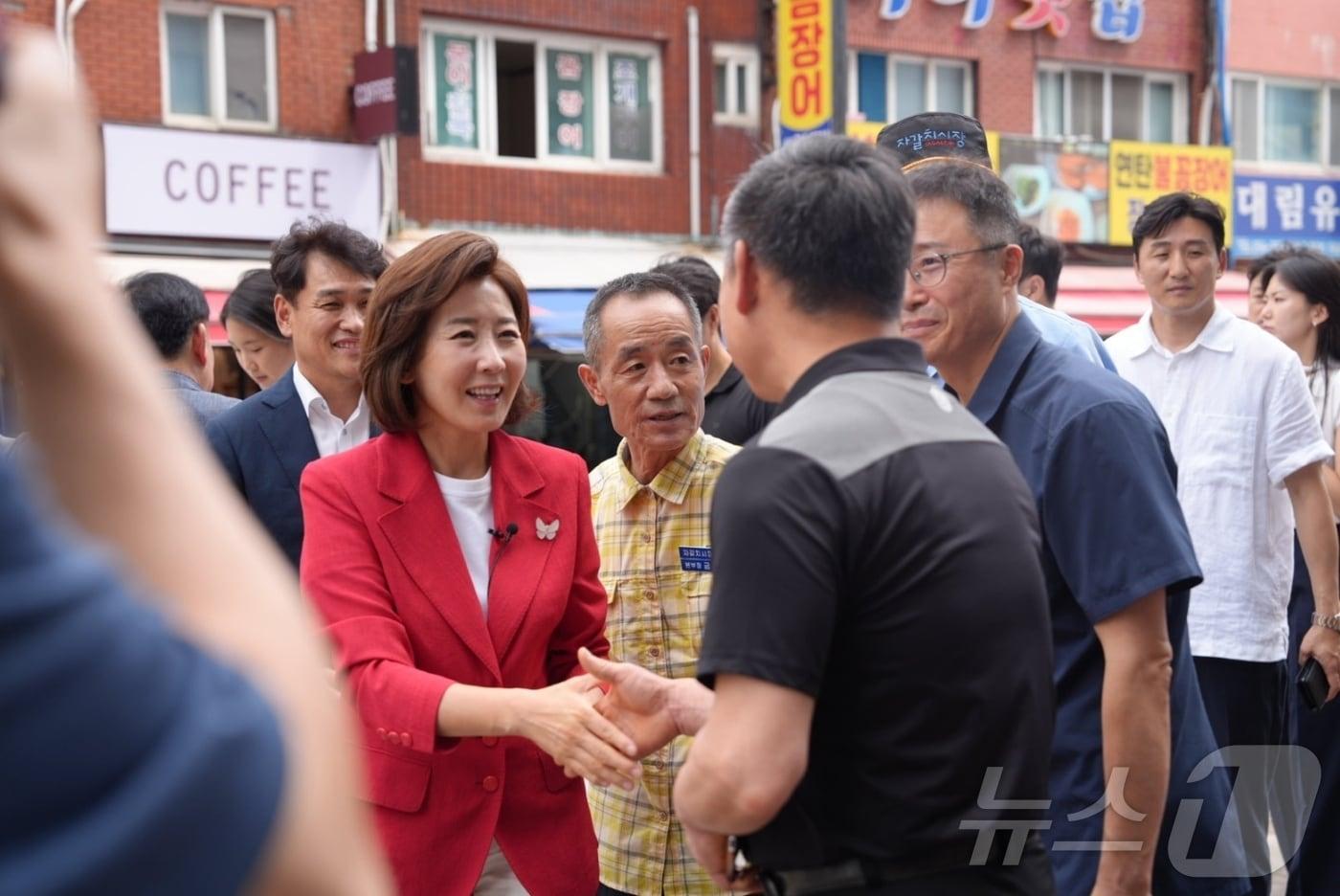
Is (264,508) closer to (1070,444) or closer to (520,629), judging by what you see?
(520,629)

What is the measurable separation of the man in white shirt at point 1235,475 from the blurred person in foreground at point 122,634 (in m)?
4.19

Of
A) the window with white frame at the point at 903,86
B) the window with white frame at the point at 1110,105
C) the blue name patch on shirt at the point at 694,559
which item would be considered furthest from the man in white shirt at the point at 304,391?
the window with white frame at the point at 1110,105

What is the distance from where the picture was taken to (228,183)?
14.3 meters

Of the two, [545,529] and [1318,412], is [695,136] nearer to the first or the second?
[1318,412]

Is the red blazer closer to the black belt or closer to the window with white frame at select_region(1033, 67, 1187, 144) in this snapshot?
the black belt

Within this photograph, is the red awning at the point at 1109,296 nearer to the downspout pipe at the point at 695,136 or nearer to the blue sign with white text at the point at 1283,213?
the blue sign with white text at the point at 1283,213

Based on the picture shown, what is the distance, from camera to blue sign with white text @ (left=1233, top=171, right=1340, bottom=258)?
2002cm

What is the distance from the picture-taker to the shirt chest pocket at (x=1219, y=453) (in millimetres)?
4961

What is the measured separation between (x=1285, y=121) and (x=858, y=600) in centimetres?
2120

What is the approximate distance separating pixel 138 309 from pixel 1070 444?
3087 millimetres

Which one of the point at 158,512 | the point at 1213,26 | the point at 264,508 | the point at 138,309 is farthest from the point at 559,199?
the point at 158,512

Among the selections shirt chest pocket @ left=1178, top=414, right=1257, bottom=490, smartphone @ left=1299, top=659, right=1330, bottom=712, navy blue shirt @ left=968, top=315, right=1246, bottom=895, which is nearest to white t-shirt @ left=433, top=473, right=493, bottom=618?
navy blue shirt @ left=968, top=315, right=1246, bottom=895

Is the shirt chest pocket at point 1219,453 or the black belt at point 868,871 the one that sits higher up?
the shirt chest pocket at point 1219,453

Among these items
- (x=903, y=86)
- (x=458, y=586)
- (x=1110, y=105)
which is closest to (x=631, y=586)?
(x=458, y=586)
